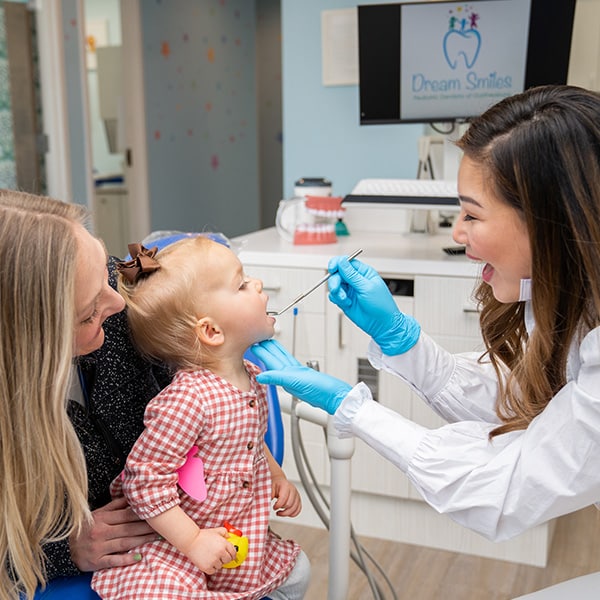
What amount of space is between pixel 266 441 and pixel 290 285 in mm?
911

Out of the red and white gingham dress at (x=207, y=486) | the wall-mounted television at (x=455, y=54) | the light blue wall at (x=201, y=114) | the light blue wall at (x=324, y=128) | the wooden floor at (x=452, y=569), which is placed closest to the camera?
the red and white gingham dress at (x=207, y=486)

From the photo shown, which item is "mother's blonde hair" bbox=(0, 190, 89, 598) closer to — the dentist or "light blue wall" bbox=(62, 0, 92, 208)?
the dentist

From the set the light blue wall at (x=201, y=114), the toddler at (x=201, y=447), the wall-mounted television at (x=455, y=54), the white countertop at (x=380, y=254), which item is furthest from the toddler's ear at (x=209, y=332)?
the light blue wall at (x=201, y=114)

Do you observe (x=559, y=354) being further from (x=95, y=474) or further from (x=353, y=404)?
(x=95, y=474)

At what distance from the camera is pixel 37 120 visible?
12.3 feet

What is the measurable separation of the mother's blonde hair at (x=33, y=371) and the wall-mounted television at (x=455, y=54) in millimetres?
1628

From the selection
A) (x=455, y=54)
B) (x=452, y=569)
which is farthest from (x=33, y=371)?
(x=455, y=54)


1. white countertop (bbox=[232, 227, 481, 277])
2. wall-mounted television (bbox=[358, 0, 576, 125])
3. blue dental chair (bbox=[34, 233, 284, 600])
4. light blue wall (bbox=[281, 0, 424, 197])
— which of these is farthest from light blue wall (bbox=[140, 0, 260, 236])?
blue dental chair (bbox=[34, 233, 284, 600])

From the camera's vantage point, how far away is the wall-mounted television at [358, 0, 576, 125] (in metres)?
2.29

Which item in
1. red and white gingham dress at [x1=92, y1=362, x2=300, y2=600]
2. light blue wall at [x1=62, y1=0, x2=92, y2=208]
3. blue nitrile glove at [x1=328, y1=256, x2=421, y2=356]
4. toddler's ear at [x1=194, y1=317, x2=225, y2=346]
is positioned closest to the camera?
red and white gingham dress at [x1=92, y1=362, x2=300, y2=600]

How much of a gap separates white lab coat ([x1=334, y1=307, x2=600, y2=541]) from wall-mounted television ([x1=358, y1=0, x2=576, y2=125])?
1412mm

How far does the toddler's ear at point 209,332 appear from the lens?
Result: 4.16ft

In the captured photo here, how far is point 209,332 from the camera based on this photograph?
1.28m

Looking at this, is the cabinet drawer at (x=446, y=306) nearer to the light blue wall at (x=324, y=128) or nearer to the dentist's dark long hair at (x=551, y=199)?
the light blue wall at (x=324, y=128)
